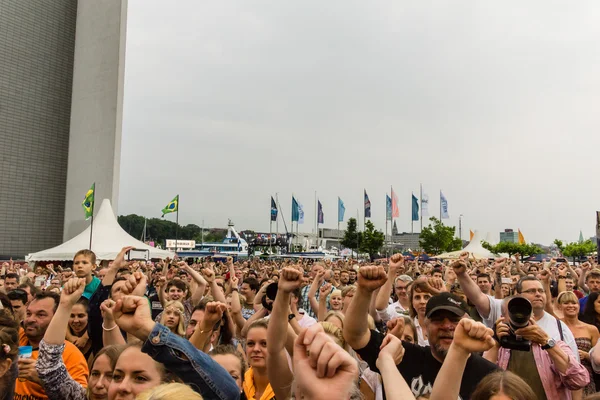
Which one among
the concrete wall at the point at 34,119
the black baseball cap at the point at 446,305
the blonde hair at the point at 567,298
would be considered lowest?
the blonde hair at the point at 567,298

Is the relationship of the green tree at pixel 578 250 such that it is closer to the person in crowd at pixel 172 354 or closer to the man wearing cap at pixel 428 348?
the man wearing cap at pixel 428 348

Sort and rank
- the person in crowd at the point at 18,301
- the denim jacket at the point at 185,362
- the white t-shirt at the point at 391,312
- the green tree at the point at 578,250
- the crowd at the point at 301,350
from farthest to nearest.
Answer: the green tree at the point at 578,250, the person in crowd at the point at 18,301, the white t-shirt at the point at 391,312, the denim jacket at the point at 185,362, the crowd at the point at 301,350

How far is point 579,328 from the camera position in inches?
196

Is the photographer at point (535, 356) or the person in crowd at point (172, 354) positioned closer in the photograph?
the person in crowd at point (172, 354)

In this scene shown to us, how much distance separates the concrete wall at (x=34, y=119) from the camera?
40375 mm

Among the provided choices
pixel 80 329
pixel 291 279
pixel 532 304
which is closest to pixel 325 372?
pixel 291 279

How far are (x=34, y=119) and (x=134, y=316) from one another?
1872 inches

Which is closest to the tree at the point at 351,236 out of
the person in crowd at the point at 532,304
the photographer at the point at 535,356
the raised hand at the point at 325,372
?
the person in crowd at the point at 532,304

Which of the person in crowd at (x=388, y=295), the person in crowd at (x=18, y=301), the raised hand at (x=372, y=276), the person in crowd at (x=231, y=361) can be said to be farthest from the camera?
the person in crowd at (x=18, y=301)

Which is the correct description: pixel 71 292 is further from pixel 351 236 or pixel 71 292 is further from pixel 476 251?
pixel 351 236

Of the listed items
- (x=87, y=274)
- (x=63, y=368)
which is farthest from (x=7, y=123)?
(x=63, y=368)

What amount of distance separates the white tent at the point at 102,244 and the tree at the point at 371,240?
36039 mm

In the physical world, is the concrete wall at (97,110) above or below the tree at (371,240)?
above

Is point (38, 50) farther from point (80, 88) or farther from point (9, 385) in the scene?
point (9, 385)
